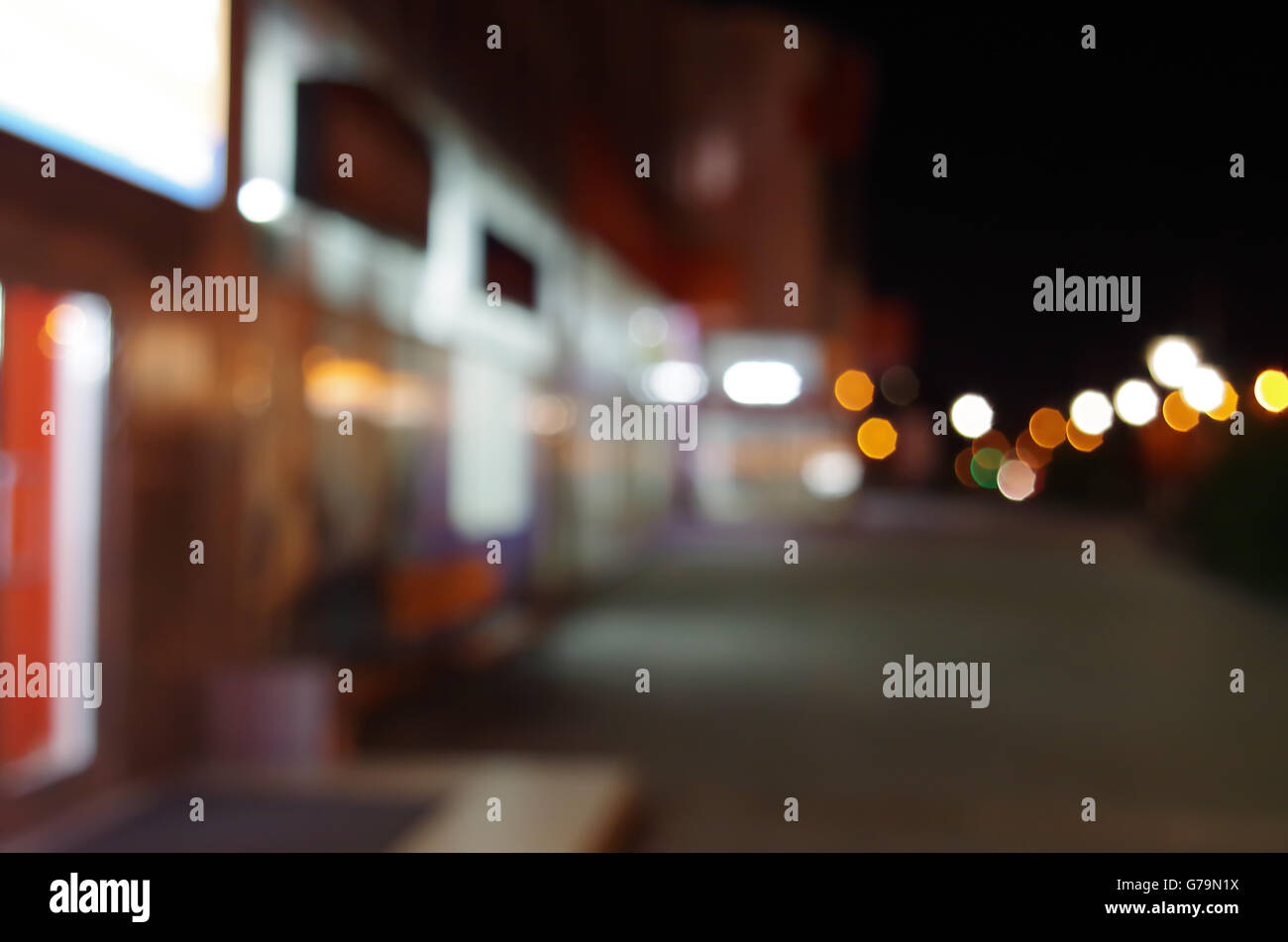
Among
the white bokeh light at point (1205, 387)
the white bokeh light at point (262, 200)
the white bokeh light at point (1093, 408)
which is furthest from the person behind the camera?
the white bokeh light at point (1093, 408)

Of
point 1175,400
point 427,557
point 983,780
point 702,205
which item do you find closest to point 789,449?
point 702,205

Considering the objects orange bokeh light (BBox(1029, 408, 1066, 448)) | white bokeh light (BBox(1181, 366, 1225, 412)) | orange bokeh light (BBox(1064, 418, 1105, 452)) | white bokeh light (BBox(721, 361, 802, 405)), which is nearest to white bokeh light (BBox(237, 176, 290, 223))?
white bokeh light (BBox(1181, 366, 1225, 412))

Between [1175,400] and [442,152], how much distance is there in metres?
15.0

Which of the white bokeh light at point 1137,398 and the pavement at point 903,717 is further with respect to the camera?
the white bokeh light at point 1137,398

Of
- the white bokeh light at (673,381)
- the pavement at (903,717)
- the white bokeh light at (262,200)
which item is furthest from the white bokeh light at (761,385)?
the white bokeh light at (262,200)

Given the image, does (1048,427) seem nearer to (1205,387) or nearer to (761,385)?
(761,385)

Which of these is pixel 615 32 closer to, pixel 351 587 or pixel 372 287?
pixel 372 287
